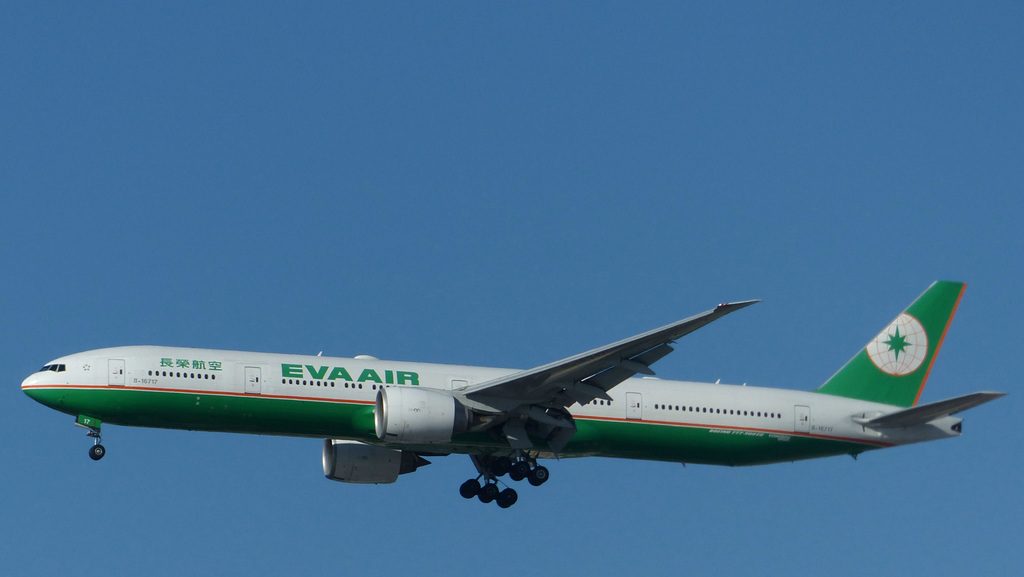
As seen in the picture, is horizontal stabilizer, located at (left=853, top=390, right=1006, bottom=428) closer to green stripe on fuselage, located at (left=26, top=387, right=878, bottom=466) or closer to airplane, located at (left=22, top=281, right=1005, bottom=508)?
airplane, located at (left=22, top=281, right=1005, bottom=508)

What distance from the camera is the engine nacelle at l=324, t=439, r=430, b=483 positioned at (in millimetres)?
42156

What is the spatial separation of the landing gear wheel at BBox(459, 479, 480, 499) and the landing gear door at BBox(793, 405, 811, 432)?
9.76 meters

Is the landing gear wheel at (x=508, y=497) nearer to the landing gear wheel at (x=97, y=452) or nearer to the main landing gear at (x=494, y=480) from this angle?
the main landing gear at (x=494, y=480)

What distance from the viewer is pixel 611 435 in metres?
40.1

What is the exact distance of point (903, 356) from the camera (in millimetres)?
44906

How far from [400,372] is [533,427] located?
4.07m

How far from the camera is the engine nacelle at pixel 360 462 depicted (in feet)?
138

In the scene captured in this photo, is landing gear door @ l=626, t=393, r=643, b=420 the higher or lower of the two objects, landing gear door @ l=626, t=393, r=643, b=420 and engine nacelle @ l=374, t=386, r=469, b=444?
the higher

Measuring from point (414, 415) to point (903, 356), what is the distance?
17399mm

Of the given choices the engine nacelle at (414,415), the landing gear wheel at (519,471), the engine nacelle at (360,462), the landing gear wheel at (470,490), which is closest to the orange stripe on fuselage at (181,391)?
the engine nacelle at (414,415)

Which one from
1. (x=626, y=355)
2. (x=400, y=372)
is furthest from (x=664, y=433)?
(x=400, y=372)

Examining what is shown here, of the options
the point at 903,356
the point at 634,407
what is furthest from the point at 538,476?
the point at 903,356

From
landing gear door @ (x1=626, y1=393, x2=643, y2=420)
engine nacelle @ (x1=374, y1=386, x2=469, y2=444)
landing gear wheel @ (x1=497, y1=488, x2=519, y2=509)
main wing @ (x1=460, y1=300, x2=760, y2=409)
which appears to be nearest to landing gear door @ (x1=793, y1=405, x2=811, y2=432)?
landing gear door @ (x1=626, y1=393, x2=643, y2=420)

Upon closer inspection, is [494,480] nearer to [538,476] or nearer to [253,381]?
[538,476]
